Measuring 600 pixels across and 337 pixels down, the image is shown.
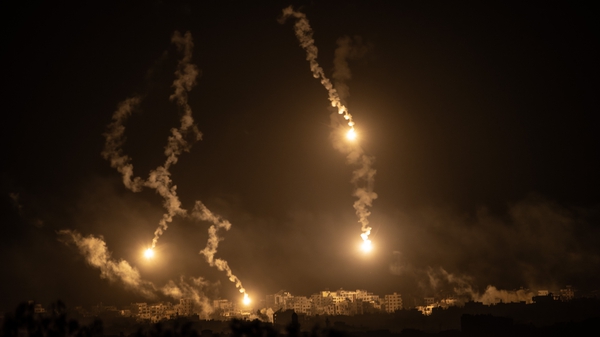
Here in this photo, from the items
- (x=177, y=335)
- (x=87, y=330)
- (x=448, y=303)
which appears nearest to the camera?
(x=177, y=335)

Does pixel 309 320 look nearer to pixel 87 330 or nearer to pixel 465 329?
pixel 465 329

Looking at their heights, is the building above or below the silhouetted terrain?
above

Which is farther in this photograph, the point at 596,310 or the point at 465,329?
the point at 596,310

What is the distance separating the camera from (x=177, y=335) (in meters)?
55.8

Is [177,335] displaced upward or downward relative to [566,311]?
downward

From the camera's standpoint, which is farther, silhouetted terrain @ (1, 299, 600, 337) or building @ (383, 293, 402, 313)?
building @ (383, 293, 402, 313)

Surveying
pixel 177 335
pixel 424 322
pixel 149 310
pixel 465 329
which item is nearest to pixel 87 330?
pixel 177 335

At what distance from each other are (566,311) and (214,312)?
71239 millimetres

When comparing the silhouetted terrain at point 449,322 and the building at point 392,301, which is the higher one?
the building at point 392,301

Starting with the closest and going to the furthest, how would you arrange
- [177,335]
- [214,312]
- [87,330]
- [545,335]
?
[177,335], [87,330], [545,335], [214,312]

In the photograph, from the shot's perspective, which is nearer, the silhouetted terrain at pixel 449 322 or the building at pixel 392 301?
the silhouetted terrain at pixel 449 322

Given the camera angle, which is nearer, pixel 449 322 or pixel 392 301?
→ pixel 449 322

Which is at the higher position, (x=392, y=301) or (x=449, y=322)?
(x=392, y=301)

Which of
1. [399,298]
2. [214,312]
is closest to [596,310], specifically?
[399,298]
